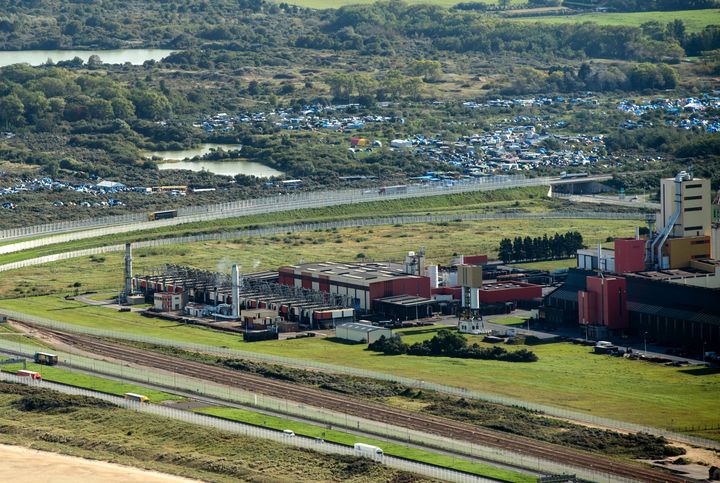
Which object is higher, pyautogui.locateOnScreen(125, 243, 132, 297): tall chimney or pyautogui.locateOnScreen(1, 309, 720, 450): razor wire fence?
pyautogui.locateOnScreen(125, 243, 132, 297): tall chimney

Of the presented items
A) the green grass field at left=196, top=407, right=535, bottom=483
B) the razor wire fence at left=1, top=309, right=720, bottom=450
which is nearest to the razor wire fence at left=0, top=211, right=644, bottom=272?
the razor wire fence at left=1, top=309, right=720, bottom=450

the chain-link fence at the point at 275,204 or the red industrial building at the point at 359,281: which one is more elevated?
the chain-link fence at the point at 275,204

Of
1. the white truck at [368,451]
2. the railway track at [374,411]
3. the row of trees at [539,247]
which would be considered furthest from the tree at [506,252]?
the white truck at [368,451]

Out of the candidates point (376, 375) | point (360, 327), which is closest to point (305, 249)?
point (360, 327)

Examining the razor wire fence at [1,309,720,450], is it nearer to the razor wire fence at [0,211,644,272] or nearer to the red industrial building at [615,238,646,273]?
the red industrial building at [615,238,646,273]

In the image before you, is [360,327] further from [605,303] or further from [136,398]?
[136,398]

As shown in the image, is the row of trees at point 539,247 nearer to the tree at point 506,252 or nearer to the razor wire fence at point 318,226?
the tree at point 506,252

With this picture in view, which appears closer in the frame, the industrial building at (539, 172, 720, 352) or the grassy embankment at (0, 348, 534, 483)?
the grassy embankment at (0, 348, 534, 483)
